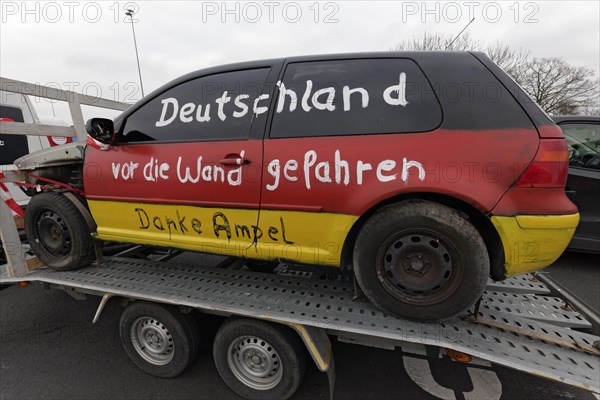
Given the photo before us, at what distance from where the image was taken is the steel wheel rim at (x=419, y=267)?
1.79m

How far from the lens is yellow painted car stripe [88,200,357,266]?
199 cm

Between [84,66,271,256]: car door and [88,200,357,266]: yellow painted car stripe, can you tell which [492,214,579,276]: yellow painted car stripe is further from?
[84,66,271,256]: car door

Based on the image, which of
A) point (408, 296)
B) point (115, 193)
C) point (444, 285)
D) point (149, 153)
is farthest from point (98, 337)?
point (444, 285)

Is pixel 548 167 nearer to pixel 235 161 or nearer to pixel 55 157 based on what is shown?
pixel 235 161

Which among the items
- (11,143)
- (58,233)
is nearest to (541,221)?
(58,233)

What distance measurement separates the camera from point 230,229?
7.15ft

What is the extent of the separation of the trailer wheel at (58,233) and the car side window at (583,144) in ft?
17.5

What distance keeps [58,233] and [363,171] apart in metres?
2.68

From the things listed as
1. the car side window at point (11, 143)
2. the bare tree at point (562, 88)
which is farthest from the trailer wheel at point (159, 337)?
the bare tree at point (562, 88)

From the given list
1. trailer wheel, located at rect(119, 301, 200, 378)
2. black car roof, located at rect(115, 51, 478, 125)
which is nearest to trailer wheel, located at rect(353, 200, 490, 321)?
black car roof, located at rect(115, 51, 478, 125)

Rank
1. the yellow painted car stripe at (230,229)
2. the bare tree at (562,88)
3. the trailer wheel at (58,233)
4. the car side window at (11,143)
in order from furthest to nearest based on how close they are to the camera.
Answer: the bare tree at (562,88)
the car side window at (11,143)
the trailer wheel at (58,233)
the yellow painted car stripe at (230,229)

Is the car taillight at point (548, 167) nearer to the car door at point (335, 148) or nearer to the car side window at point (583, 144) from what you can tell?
the car door at point (335, 148)

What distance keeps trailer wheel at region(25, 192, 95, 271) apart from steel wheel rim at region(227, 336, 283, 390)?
1.60m

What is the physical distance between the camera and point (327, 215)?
195cm
